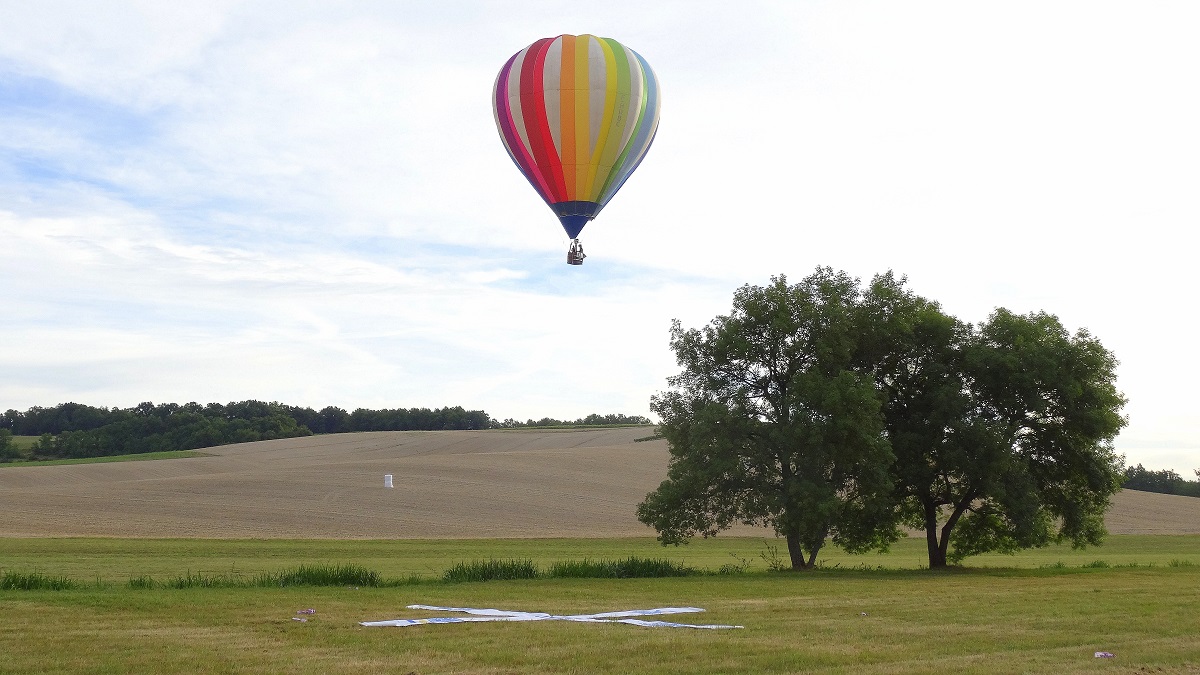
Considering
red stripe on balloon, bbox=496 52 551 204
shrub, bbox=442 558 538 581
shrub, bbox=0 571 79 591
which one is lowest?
shrub, bbox=442 558 538 581

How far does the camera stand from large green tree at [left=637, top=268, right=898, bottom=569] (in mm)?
32938

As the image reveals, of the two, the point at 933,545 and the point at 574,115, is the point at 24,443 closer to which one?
the point at 574,115

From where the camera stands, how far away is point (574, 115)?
3409cm

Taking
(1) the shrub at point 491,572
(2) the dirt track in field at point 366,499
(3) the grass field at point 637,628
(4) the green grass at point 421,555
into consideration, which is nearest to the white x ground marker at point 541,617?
(3) the grass field at point 637,628

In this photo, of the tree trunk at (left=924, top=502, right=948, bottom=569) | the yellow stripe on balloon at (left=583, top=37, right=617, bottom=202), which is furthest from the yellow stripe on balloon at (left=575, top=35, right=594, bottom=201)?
the tree trunk at (left=924, top=502, right=948, bottom=569)

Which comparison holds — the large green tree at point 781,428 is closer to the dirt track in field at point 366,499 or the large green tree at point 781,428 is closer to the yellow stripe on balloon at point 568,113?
the yellow stripe on balloon at point 568,113

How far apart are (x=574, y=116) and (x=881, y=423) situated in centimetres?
1278

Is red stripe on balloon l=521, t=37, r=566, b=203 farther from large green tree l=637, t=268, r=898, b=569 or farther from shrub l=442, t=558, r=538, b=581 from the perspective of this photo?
shrub l=442, t=558, r=538, b=581

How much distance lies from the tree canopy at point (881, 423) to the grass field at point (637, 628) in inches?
148

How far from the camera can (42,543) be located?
43.1m

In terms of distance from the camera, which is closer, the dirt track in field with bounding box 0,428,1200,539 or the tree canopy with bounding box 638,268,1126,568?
the tree canopy with bounding box 638,268,1126,568

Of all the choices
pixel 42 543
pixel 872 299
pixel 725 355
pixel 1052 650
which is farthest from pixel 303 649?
pixel 42 543

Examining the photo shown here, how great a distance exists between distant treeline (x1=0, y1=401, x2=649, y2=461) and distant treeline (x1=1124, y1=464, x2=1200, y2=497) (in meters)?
60.3

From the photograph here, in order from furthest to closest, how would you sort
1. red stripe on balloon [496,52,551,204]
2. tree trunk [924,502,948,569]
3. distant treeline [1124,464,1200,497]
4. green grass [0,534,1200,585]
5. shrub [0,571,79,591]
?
distant treeline [1124,464,1200,497] → tree trunk [924,502,948,569] → red stripe on balloon [496,52,551,204] → green grass [0,534,1200,585] → shrub [0,571,79,591]
